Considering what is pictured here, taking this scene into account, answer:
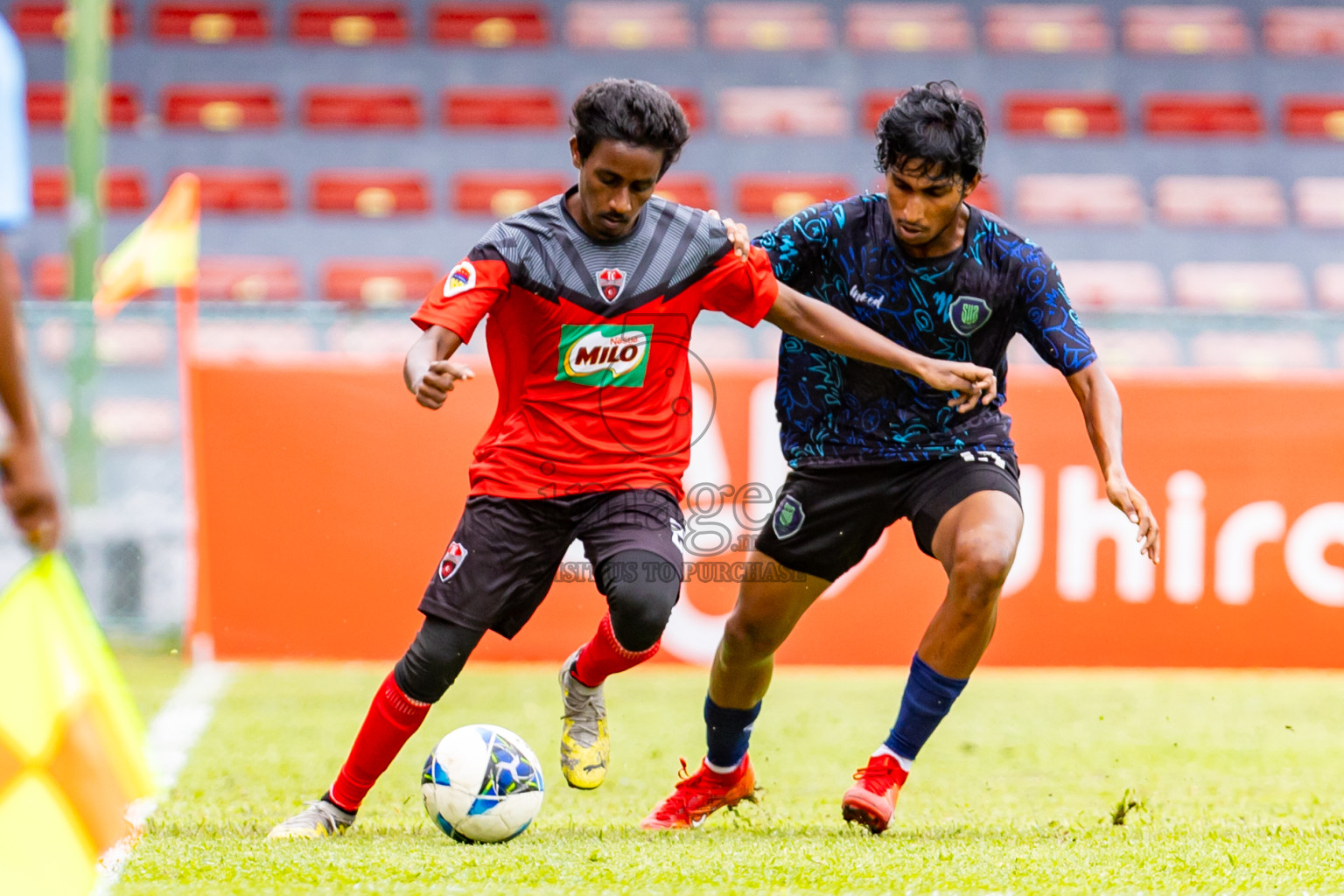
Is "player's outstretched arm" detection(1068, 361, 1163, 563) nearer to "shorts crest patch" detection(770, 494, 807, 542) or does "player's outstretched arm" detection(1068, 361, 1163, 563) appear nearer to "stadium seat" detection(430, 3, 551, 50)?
"shorts crest patch" detection(770, 494, 807, 542)

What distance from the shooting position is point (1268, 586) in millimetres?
6727

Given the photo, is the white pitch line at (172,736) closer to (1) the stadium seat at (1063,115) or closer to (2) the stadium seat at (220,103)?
(2) the stadium seat at (220,103)

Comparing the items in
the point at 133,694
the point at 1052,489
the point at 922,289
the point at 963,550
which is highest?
the point at 922,289

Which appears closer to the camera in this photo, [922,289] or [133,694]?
[922,289]

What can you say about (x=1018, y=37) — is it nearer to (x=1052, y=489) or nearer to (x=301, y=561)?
(x=1052, y=489)

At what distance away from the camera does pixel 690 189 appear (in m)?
14.2

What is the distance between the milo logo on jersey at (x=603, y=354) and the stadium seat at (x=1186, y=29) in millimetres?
13658

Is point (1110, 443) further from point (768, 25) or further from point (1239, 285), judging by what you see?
point (768, 25)

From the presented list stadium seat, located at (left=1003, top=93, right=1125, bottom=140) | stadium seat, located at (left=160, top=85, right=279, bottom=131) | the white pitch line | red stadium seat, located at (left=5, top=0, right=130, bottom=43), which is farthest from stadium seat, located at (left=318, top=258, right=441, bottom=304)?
the white pitch line

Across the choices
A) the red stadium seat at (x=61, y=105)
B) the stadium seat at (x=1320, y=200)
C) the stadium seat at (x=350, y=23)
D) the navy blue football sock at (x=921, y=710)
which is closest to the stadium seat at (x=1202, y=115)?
the stadium seat at (x=1320, y=200)

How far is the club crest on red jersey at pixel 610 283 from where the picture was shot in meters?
3.53

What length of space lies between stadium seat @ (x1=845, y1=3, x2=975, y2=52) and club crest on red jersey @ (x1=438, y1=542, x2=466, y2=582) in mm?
13023

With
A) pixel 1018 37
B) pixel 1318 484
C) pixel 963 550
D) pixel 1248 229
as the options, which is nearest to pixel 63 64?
pixel 1018 37

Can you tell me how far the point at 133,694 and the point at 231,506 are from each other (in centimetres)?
96
